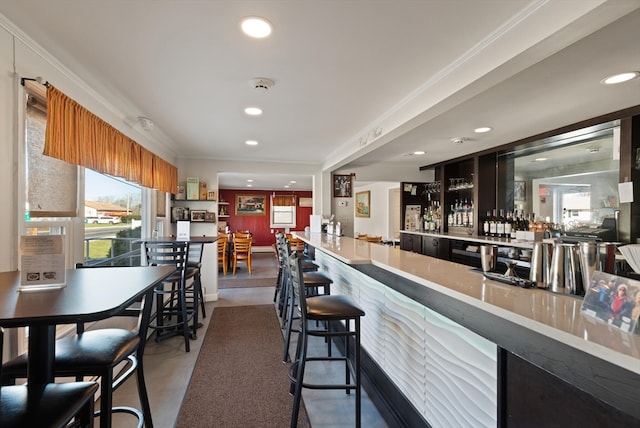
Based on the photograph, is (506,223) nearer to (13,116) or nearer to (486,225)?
(486,225)

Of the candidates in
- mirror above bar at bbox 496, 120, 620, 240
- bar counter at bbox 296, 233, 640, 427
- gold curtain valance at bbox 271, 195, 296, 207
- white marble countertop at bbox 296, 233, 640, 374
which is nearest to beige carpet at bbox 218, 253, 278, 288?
gold curtain valance at bbox 271, 195, 296, 207

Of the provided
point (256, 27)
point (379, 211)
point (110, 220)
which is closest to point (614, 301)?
point (256, 27)

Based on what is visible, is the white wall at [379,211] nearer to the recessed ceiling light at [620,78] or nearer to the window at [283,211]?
the window at [283,211]

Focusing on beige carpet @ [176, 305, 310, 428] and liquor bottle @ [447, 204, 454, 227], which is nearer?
beige carpet @ [176, 305, 310, 428]

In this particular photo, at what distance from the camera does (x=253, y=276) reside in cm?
648

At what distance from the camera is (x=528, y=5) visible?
1349 millimetres

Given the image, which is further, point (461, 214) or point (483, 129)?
point (461, 214)

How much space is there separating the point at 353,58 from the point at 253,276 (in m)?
5.41

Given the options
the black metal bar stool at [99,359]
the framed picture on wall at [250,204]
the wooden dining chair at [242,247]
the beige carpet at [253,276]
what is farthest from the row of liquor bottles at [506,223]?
the framed picture on wall at [250,204]

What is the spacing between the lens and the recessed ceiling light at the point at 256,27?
148 centimetres

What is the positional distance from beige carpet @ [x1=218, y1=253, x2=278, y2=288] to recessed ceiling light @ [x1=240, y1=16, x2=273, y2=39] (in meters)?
4.68

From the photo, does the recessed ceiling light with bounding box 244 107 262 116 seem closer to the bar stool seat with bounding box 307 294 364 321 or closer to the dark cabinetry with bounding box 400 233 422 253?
the bar stool seat with bounding box 307 294 364 321

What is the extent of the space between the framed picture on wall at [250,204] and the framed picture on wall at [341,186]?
5872 mm

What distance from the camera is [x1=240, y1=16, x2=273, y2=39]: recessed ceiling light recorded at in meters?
1.48
